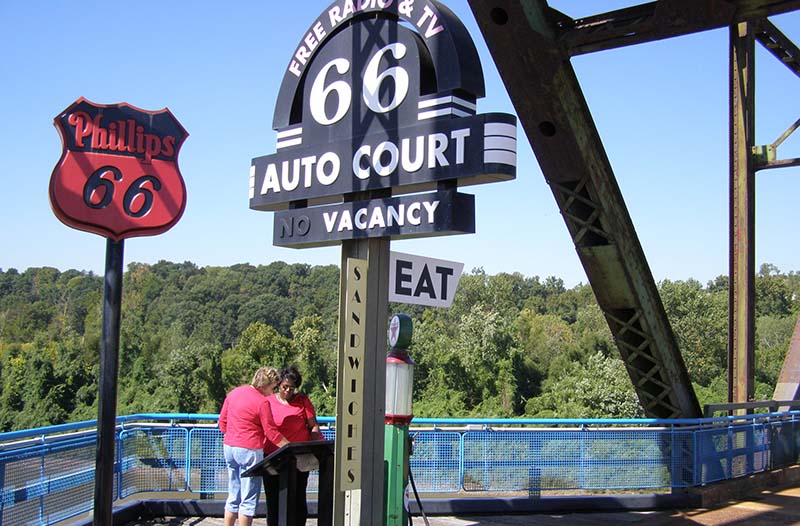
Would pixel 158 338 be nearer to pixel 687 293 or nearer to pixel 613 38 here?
pixel 687 293

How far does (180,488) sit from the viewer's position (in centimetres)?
866

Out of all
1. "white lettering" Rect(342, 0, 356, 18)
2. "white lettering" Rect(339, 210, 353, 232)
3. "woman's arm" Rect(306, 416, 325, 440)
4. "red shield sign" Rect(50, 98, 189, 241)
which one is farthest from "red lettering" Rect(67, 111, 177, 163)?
"woman's arm" Rect(306, 416, 325, 440)

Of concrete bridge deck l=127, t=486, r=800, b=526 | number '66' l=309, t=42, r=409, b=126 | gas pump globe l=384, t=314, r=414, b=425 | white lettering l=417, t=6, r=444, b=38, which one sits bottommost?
concrete bridge deck l=127, t=486, r=800, b=526

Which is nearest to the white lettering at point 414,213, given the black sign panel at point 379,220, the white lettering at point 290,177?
the black sign panel at point 379,220

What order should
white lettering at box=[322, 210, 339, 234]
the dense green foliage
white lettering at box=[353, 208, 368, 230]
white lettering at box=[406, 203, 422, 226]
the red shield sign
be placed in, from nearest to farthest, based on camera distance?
the red shield sign → white lettering at box=[406, 203, 422, 226] → white lettering at box=[353, 208, 368, 230] → white lettering at box=[322, 210, 339, 234] → the dense green foliage

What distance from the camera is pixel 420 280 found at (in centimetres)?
617

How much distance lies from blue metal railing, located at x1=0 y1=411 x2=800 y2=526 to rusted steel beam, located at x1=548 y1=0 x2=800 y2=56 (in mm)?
4153

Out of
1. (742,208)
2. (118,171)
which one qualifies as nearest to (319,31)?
(118,171)

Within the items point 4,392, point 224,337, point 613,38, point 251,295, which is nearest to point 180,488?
point 613,38

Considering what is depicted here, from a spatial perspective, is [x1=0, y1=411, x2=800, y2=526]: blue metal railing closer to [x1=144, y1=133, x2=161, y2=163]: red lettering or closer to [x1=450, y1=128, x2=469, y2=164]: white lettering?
[x1=144, y1=133, x2=161, y2=163]: red lettering

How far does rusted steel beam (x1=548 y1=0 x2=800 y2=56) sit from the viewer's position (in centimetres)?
775

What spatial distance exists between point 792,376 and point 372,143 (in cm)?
991

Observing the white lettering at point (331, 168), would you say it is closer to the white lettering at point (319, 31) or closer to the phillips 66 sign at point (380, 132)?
the phillips 66 sign at point (380, 132)

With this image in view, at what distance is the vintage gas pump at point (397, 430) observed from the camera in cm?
646
